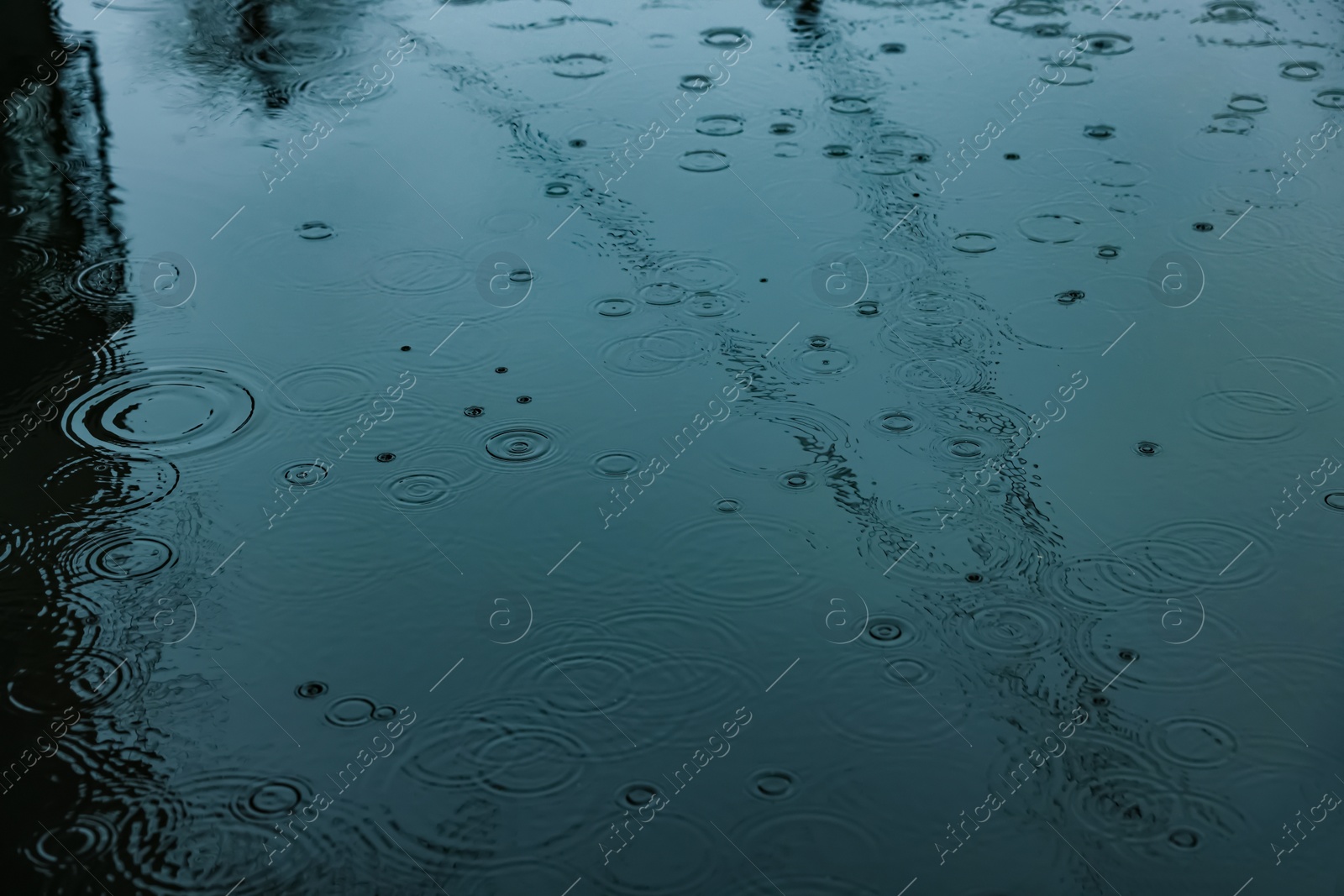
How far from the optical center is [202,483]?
2.94 meters

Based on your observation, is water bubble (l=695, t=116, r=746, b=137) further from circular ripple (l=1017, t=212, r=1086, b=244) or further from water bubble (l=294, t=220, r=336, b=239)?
water bubble (l=294, t=220, r=336, b=239)

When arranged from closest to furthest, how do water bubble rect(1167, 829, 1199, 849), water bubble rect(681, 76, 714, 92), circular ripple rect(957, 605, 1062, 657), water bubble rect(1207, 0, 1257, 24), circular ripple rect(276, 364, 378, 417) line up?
water bubble rect(1167, 829, 1199, 849) → circular ripple rect(957, 605, 1062, 657) → circular ripple rect(276, 364, 378, 417) → water bubble rect(681, 76, 714, 92) → water bubble rect(1207, 0, 1257, 24)

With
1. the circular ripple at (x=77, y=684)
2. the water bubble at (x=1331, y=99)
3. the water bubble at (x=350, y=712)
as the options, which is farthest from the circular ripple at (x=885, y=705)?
the water bubble at (x=1331, y=99)

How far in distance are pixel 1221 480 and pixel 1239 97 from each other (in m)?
2.09

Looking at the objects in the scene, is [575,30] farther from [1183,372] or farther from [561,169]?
[1183,372]

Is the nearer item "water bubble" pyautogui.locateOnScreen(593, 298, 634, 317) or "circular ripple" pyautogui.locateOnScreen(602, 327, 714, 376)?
"circular ripple" pyautogui.locateOnScreen(602, 327, 714, 376)

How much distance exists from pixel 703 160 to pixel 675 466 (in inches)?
57.9

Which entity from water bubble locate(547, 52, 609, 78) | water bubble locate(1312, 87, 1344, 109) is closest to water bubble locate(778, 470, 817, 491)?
water bubble locate(547, 52, 609, 78)

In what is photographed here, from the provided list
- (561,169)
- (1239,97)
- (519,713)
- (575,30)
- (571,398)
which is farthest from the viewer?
(575,30)

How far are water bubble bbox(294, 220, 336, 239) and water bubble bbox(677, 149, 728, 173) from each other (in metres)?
1.14

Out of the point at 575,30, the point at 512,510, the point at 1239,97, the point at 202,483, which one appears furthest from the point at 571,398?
the point at 1239,97

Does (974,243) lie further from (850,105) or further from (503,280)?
(503,280)

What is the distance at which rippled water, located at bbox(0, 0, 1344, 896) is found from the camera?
2.24 meters

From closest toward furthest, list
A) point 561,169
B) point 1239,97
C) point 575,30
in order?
point 561,169, point 1239,97, point 575,30
